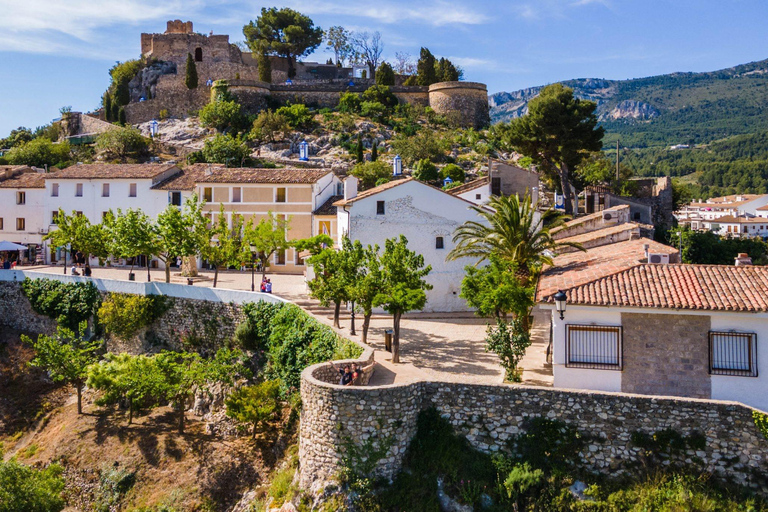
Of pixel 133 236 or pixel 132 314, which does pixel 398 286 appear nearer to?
pixel 132 314

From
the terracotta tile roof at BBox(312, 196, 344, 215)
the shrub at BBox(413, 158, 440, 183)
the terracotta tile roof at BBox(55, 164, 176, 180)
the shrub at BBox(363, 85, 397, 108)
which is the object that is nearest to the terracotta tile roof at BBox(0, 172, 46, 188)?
the terracotta tile roof at BBox(55, 164, 176, 180)

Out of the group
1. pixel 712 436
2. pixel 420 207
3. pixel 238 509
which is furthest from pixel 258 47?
pixel 712 436

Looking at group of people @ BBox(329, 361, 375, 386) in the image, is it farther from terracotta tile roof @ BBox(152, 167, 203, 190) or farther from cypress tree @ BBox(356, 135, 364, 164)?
cypress tree @ BBox(356, 135, 364, 164)

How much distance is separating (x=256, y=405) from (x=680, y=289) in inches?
514

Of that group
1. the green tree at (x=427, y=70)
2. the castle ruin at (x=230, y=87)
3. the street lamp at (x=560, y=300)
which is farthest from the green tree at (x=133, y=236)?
the green tree at (x=427, y=70)

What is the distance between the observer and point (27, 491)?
768 inches

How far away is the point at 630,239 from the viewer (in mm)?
26375

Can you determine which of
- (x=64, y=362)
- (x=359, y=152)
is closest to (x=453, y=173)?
(x=359, y=152)

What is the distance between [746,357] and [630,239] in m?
11.0

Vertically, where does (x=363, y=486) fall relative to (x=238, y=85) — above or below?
below

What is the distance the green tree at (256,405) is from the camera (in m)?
21.1

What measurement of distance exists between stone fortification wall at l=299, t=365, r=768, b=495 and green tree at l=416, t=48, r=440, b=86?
66.0 metres

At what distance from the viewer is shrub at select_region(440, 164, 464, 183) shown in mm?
54344

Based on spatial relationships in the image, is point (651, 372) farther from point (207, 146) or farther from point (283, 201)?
point (207, 146)
